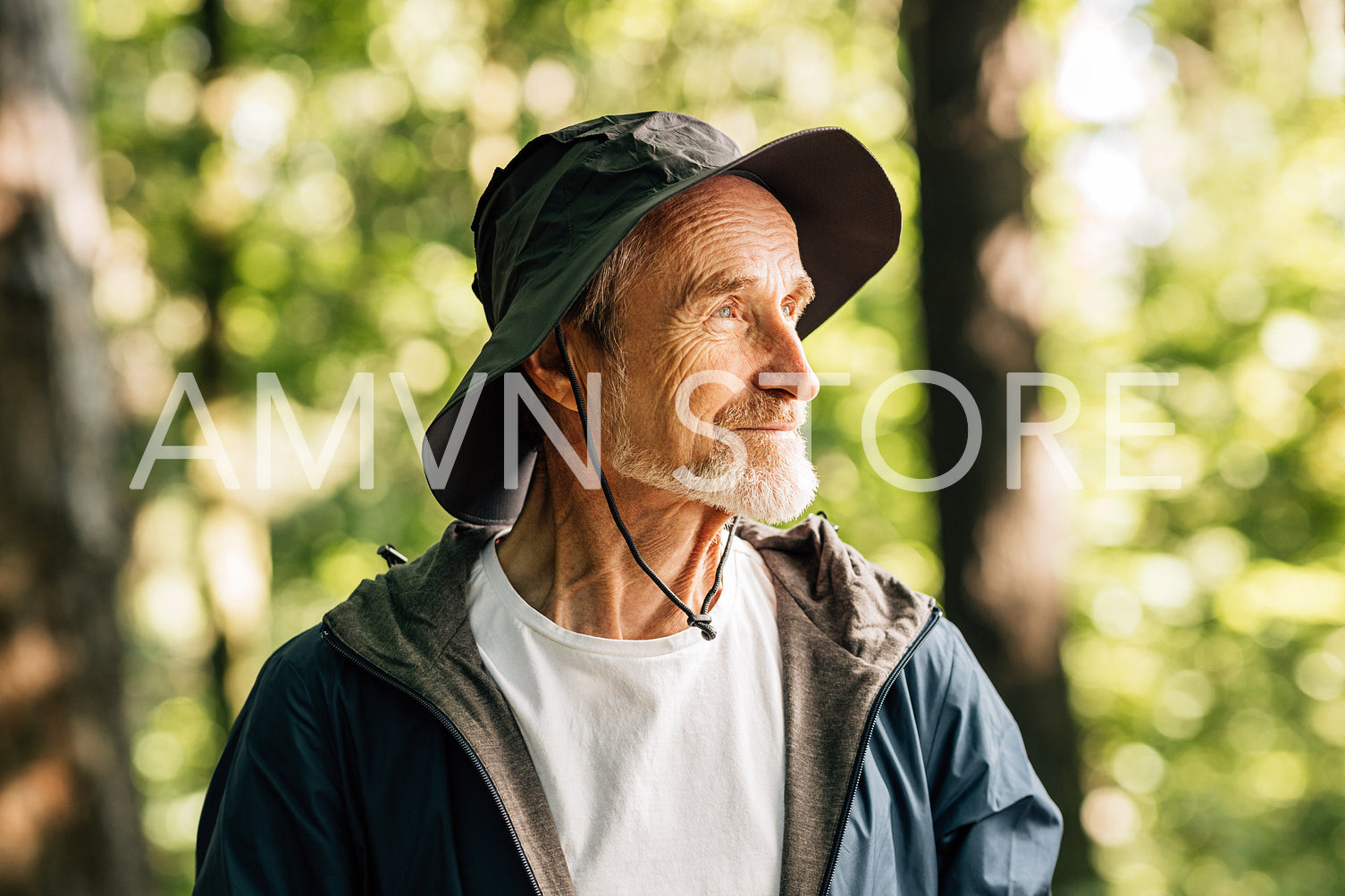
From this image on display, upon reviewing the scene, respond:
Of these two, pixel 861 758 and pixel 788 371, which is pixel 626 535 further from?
pixel 861 758

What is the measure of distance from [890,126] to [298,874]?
9.68m

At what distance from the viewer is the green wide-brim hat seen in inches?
68.4

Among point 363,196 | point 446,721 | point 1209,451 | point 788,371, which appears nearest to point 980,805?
point 788,371

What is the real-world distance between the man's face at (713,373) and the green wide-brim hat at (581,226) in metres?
0.13

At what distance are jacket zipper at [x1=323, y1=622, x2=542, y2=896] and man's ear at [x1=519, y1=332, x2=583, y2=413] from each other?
609mm

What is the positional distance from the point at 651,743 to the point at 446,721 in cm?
37

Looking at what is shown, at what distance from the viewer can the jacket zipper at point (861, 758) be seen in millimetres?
1614

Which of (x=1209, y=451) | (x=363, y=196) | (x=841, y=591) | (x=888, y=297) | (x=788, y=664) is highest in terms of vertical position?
(x=363, y=196)

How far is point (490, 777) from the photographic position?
1.61m

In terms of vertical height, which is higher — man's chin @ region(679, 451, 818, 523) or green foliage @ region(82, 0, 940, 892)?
green foliage @ region(82, 0, 940, 892)

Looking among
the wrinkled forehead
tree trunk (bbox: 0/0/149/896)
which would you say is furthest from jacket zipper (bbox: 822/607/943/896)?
tree trunk (bbox: 0/0/149/896)

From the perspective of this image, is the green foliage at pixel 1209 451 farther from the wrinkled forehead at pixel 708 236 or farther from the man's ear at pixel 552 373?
the man's ear at pixel 552 373

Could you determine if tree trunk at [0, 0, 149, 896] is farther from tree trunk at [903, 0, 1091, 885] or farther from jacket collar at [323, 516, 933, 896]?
tree trunk at [903, 0, 1091, 885]

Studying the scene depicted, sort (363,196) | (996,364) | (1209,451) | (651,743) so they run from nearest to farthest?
(651,743) < (996,364) < (1209,451) < (363,196)
